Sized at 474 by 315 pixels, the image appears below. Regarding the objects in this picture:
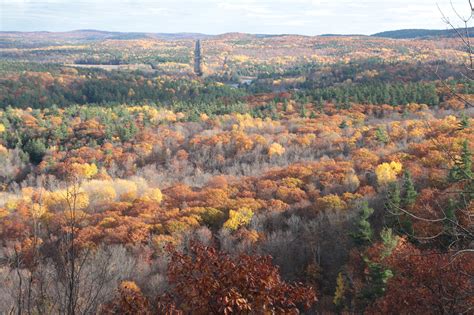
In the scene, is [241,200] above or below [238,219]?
below

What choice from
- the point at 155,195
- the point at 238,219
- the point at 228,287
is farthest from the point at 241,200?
the point at 228,287

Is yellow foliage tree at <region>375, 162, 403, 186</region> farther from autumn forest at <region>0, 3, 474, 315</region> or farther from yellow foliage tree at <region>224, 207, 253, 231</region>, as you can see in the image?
yellow foliage tree at <region>224, 207, 253, 231</region>

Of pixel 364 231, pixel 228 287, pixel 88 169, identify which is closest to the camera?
pixel 228 287

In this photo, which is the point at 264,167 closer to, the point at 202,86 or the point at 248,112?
the point at 248,112

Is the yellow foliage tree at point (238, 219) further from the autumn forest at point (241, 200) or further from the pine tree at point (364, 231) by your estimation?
the pine tree at point (364, 231)

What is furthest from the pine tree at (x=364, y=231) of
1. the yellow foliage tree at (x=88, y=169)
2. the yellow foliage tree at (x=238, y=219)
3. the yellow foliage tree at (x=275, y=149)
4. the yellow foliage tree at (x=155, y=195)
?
the yellow foliage tree at (x=88, y=169)

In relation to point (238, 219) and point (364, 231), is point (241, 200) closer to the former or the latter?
point (238, 219)
